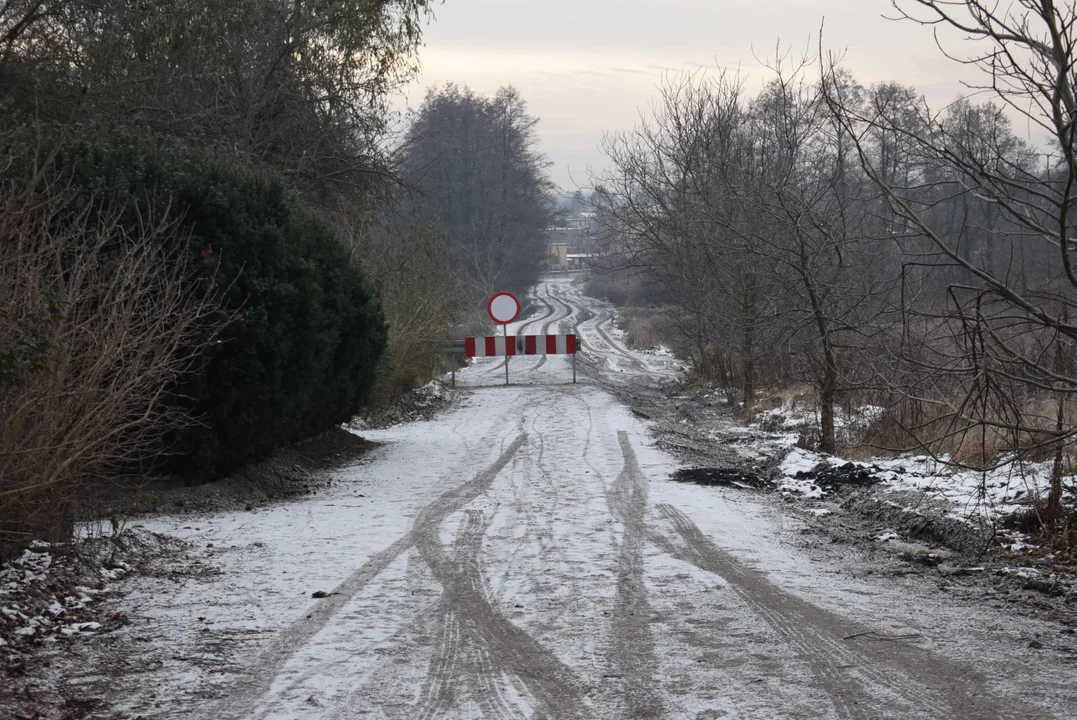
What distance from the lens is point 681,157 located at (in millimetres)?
A: 26344

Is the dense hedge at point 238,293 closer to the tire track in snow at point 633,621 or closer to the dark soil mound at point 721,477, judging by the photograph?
the tire track in snow at point 633,621

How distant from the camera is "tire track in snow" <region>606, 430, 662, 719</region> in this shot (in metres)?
4.78

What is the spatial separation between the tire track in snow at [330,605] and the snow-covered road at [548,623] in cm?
2

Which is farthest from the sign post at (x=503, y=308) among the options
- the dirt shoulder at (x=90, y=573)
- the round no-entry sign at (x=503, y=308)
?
the dirt shoulder at (x=90, y=573)

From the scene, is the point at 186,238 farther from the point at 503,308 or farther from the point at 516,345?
the point at 516,345

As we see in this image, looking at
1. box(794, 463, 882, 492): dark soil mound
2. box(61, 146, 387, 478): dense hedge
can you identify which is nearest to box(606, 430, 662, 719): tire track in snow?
box(794, 463, 882, 492): dark soil mound

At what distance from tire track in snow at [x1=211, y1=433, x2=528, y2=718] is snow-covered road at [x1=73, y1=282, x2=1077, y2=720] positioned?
2cm

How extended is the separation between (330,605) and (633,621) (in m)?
1.94

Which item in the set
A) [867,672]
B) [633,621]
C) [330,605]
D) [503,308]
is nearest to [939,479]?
[633,621]

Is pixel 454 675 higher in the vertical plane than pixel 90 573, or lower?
lower

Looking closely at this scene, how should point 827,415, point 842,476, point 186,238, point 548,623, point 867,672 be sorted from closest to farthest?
point 867,672
point 548,623
point 186,238
point 842,476
point 827,415

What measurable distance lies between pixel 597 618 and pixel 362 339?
9192 mm

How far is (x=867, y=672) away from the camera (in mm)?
5078

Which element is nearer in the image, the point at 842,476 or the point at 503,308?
the point at 842,476
